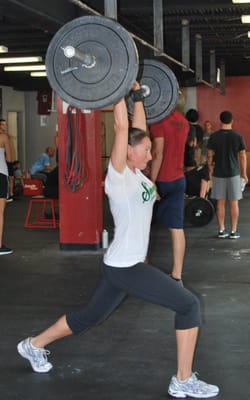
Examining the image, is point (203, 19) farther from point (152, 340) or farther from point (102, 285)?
point (102, 285)

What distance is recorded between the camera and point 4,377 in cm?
259

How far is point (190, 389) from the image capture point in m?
2.37

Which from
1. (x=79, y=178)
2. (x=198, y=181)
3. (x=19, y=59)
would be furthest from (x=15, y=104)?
(x=79, y=178)

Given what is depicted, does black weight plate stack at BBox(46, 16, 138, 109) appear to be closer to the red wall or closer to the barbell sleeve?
the barbell sleeve

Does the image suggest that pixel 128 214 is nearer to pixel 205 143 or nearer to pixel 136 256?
pixel 136 256

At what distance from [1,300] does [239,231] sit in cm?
323

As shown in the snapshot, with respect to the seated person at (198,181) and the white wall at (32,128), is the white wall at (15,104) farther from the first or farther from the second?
the seated person at (198,181)

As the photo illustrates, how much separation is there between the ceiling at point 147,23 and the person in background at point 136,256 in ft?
4.20

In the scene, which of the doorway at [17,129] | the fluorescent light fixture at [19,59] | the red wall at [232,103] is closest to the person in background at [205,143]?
the red wall at [232,103]

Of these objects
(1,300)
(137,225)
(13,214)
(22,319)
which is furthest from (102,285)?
(13,214)

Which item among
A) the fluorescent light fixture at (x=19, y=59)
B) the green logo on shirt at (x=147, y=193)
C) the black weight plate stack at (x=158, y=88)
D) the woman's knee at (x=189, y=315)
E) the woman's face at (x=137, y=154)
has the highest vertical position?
the fluorescent light fixture at (x=19, y=59)

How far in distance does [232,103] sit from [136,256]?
10313mm

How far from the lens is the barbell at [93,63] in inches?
92.4

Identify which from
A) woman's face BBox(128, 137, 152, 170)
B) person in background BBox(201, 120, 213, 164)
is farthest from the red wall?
woman's face BBox(128, 137, 152, 170)
